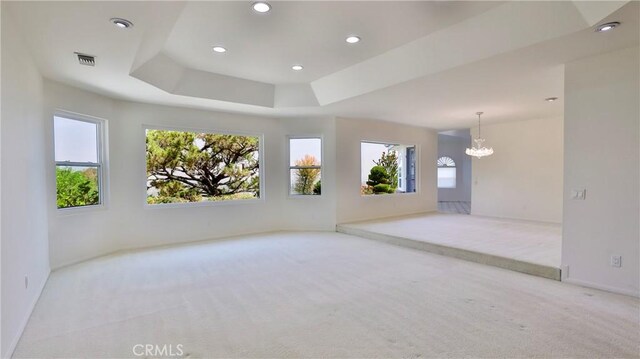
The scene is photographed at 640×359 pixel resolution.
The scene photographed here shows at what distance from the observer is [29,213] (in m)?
3.03

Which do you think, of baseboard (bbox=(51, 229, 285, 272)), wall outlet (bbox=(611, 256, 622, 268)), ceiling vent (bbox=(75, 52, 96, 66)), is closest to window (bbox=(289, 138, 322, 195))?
baseboard (bbox=(51, 229, 285, 272))

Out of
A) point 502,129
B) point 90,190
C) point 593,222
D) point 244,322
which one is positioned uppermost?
point 502,129

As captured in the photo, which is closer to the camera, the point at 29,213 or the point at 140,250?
the point at 29,213

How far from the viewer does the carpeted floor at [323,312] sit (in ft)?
7.55

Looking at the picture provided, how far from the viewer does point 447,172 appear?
13.0 metres

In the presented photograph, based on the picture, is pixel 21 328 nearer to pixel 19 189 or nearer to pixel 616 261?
pixel 19 189

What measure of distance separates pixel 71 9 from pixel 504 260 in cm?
516

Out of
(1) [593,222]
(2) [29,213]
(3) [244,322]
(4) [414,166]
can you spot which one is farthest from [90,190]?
(4) [414,166]

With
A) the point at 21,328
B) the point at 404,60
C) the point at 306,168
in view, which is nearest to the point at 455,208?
the point at 306,168

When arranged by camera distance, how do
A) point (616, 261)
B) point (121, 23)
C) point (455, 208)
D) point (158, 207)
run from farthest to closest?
1. point (455, 208)
2. point (158, 207)
3. point (616, 261)
4. point (121, 23)

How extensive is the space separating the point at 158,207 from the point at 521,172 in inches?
308

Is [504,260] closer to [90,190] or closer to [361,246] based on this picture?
[361,246]

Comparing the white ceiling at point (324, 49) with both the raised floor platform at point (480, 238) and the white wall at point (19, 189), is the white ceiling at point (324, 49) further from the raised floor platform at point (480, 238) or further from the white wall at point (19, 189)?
the raised floor platform at point (480, 238)

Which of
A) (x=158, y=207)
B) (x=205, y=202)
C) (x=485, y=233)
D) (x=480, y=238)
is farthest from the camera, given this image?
(x=205, y=202)
